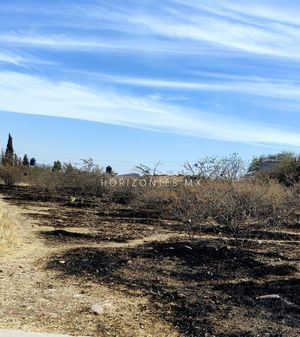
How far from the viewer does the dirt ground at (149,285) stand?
218 inches

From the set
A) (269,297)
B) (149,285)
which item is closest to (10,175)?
(149,285)

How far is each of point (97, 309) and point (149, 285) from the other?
1336 millimetres

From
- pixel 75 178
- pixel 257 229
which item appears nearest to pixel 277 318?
pixel 257 229

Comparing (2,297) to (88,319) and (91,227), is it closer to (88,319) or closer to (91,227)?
(88,319)

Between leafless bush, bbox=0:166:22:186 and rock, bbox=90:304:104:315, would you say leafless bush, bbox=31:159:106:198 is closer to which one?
leafless bush, bbox=0:166:22:186

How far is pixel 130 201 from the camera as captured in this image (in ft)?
81.8

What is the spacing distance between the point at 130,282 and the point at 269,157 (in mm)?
39970

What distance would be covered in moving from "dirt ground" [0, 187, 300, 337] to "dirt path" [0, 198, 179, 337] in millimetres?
10

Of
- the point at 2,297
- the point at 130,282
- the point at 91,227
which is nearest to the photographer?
the point at 2,297

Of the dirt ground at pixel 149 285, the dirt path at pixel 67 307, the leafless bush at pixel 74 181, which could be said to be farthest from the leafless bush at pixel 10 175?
the dirt path at pixel 67 307

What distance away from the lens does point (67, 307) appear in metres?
6.08

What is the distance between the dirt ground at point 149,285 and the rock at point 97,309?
0.08ft

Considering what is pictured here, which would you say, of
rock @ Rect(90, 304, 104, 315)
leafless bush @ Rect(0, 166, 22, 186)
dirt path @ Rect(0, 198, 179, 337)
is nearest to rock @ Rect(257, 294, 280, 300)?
dirt path @ Rect(0, 198, 179, 337)

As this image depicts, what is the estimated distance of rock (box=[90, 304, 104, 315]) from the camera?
5902 millimetres
